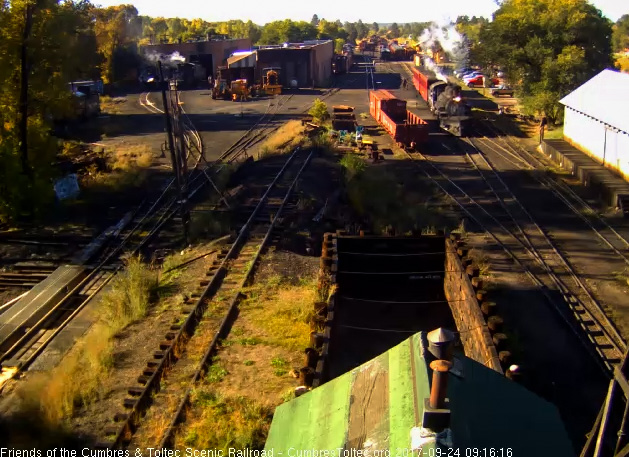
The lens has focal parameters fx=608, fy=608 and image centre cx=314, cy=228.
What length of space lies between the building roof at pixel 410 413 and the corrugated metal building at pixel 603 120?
64.1 feet

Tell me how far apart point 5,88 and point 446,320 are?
632 inches

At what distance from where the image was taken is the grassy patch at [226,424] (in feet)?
24.9

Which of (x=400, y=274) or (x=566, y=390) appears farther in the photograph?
(x=400, y=274)

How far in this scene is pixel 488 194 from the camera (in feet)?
68.3

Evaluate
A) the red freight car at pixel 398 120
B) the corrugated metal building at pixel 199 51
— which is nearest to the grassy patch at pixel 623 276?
the red freight car at pixel 398 120

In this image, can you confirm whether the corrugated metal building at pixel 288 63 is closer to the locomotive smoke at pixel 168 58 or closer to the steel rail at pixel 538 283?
the locomotive smoke at pixel 168 58

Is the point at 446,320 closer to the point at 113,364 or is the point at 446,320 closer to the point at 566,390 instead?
the point at 566,390

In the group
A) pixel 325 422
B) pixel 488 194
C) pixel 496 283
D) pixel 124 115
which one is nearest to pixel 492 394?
pixel 325 422

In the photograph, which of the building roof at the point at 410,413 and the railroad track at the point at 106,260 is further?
the railroad track at the point at 106,260

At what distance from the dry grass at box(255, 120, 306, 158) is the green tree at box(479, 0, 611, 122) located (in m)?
12.6

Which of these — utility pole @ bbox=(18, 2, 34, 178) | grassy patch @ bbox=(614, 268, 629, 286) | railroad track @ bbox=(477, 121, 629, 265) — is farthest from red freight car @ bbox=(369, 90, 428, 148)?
utility pole @ bbox=(18, 2, 34, 178)

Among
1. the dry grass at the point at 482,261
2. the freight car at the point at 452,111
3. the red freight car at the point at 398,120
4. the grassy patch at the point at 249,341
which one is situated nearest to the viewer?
the grassy patch at the point at 249,341

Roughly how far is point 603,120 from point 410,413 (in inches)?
887

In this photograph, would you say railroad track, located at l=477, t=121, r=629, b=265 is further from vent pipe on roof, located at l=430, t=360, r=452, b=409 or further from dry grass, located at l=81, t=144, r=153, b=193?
Result: dry grass, located at l=81, t=144, r=153, b=193
